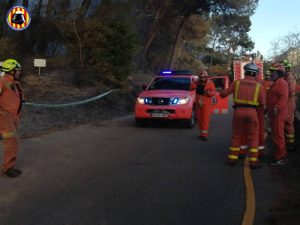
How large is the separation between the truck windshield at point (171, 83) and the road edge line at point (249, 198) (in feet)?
21.8

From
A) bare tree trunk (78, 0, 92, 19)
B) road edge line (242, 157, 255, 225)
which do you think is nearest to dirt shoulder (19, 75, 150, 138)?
bare tree trunk (78, 0, 92, 19)

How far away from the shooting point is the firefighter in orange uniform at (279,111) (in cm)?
977

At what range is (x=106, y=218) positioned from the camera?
6262 millimetres

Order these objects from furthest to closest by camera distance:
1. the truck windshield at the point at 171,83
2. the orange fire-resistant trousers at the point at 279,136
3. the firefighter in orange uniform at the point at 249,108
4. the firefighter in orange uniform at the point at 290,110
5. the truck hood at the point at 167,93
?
the truck windshield at the point at 171,83 → the truck hood at the point at 167,93 → the firefighter in orange uniform at the point at 290,110 → the orange fire-resistant trousers at the point at 279,136 → the firefighter in orange uniform at the point at 249,108

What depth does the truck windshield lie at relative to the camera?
634 inches

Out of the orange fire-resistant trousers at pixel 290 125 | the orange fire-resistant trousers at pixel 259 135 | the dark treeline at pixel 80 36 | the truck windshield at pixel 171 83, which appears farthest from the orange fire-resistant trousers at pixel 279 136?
the dark treeline at pixel 80 36

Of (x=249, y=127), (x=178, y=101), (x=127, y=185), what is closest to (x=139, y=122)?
(x=178, y=101)

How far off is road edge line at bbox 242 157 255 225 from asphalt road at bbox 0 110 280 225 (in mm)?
74

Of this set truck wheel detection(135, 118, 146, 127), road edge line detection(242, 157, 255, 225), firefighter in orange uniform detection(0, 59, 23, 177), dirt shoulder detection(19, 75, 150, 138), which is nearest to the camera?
road edge line detection(242, 157, 255, 225)

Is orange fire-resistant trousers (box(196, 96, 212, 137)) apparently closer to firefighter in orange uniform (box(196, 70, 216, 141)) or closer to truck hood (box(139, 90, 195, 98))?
firefighter in orange uniform (box(196, 70, 216, 141))

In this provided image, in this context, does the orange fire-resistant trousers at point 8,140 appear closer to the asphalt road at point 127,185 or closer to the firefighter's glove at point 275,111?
the asphalt road at point 127,185

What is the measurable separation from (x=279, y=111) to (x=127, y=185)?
3471 mm

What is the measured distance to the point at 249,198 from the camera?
24.0ft

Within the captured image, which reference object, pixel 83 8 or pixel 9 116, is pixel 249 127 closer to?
pixel 9 116
